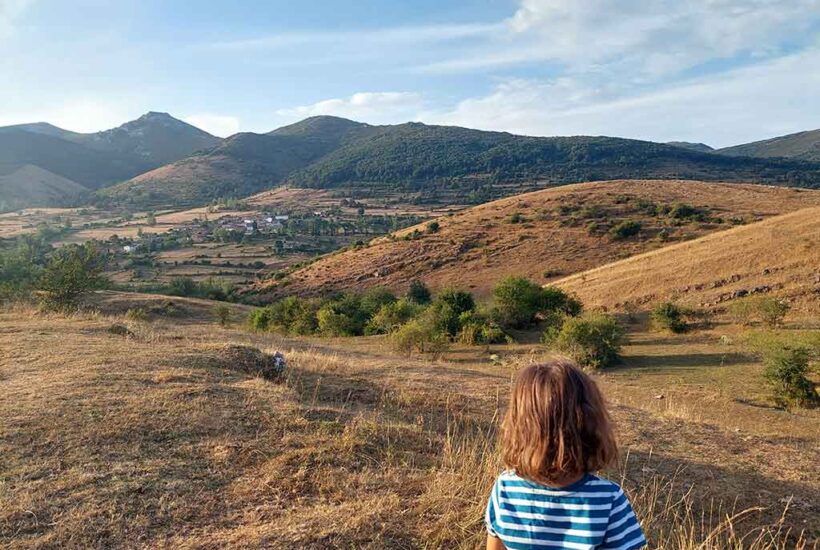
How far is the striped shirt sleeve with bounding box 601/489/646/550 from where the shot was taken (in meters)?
2.20

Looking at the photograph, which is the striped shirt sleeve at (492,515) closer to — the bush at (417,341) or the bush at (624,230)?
the bush at (417,341)

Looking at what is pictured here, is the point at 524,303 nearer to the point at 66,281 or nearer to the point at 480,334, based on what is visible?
the point at 480,334

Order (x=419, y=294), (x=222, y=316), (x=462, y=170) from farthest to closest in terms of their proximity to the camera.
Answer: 1. (x=462, y=170)
2. (x=419, y=294)
3. (x=222, y=316)

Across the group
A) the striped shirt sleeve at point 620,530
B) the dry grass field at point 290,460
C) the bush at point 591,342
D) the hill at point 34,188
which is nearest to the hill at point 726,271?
the bush at point 591,342

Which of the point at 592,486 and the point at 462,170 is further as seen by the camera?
the point at 462,170

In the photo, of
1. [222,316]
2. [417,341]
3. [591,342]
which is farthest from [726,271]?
[222,316]

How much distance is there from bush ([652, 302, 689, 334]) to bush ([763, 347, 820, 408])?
327 inches

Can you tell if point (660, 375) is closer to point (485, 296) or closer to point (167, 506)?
point (167, 506)

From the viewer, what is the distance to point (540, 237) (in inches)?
1912

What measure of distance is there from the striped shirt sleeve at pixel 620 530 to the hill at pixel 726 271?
24.8 metres

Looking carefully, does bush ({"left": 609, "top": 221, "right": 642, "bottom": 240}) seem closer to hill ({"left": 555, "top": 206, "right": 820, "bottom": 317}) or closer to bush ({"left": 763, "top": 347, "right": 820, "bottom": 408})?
hill ({"left": 555, "top": 206, "right": 820, "bottom": 317})

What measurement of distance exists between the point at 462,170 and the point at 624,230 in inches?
4381

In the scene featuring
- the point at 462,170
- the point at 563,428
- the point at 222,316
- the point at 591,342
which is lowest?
the point at 222,316

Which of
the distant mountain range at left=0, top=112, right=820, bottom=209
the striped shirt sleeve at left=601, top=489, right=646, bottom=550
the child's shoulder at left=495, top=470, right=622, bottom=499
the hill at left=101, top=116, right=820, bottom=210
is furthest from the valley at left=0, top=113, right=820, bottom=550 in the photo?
the distant mountain range at left=0, top=112, right=820, bottom=209
